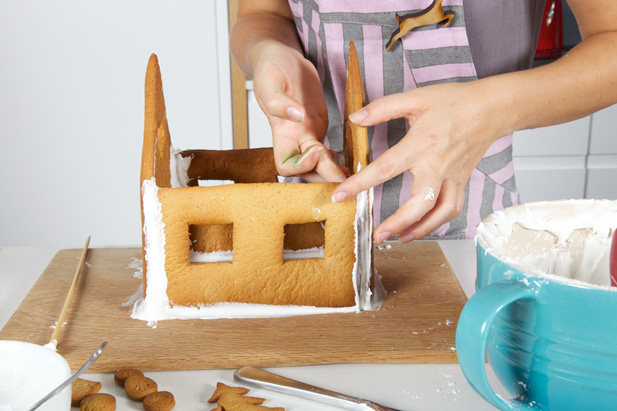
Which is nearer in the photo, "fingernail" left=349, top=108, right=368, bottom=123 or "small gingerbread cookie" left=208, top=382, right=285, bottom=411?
"small gingerbread cookie" left=208, top=382, right=285, bottom=411

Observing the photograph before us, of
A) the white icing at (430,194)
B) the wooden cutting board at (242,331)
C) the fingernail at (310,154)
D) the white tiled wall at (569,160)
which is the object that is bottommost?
the white tiled wall at (569,160)

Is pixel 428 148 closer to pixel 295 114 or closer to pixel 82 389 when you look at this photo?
pixel 295 114

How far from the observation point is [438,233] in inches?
40.8

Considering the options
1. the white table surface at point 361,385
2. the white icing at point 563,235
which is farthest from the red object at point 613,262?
the white table surface at point 361,385

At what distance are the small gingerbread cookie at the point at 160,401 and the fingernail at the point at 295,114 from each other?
12.8 inches

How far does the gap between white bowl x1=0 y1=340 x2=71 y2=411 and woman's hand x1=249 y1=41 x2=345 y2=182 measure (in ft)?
1.21

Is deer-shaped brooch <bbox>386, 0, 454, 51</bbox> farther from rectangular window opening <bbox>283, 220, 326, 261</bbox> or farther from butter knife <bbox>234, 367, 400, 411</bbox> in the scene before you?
butter knife <bbox>234, 367, 400, 411</bbox>

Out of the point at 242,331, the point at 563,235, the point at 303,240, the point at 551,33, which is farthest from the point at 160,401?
the point at 551,33

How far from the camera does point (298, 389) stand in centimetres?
55

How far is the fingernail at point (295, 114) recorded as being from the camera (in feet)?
2.32

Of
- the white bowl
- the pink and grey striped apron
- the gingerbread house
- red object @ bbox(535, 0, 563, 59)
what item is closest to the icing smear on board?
the gingerbread house

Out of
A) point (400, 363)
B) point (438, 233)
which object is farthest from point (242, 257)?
point (438, 233)

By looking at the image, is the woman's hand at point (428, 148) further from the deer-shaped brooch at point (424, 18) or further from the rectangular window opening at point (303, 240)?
the deer-shaped brooch at point (424, 18)

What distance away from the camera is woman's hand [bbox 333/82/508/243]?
665mm
